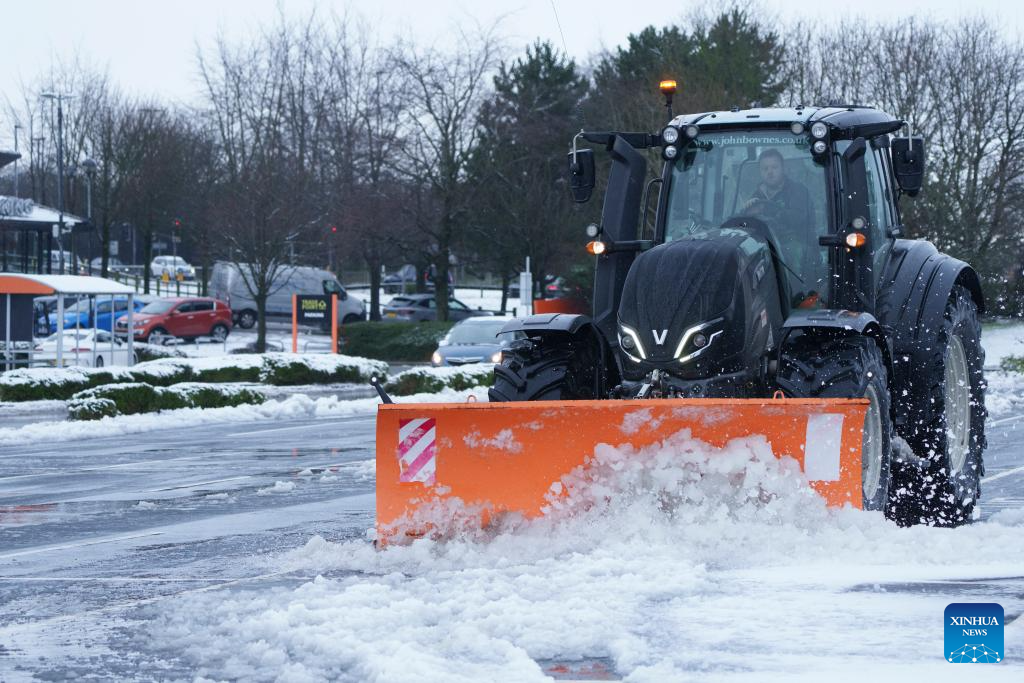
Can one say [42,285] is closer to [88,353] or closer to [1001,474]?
[88,353]

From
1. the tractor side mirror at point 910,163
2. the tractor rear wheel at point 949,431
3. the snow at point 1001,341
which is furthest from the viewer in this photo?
the snow at point 1001,341

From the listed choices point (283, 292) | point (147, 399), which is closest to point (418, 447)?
point (147, 399)

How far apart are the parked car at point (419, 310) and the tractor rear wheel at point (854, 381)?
4682cm

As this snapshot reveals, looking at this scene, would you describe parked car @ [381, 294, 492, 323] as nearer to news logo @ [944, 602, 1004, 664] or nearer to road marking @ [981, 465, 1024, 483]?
road marking @ [981, 465, 1024, 483]

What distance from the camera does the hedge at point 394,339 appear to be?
151 feet

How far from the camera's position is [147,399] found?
24531mm

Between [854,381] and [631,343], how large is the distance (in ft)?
3.98

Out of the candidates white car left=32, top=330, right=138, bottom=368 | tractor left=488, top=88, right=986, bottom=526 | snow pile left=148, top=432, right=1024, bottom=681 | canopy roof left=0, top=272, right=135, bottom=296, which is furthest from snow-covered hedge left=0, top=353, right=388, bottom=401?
snow pile left=148, top=432, right=1024, bottom=681

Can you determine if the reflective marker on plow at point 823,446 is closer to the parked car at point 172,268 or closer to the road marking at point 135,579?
the road marking at point 135,579

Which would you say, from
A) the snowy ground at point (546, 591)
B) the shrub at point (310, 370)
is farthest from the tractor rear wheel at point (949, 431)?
the shrub at point (310, 370)

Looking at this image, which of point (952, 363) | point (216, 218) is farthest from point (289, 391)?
point (952, 363)

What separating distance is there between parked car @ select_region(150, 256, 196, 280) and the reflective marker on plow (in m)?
75.3

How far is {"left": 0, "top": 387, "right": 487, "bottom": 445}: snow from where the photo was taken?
65.9 ft

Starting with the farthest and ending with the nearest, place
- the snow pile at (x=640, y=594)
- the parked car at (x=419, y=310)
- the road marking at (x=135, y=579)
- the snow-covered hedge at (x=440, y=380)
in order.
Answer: the parked car at (x=419, y=310), the snow-covered hedge at (x=440, y=380), the road marking at (x=135, y=579), the snow pile at (x=640, y=594)
